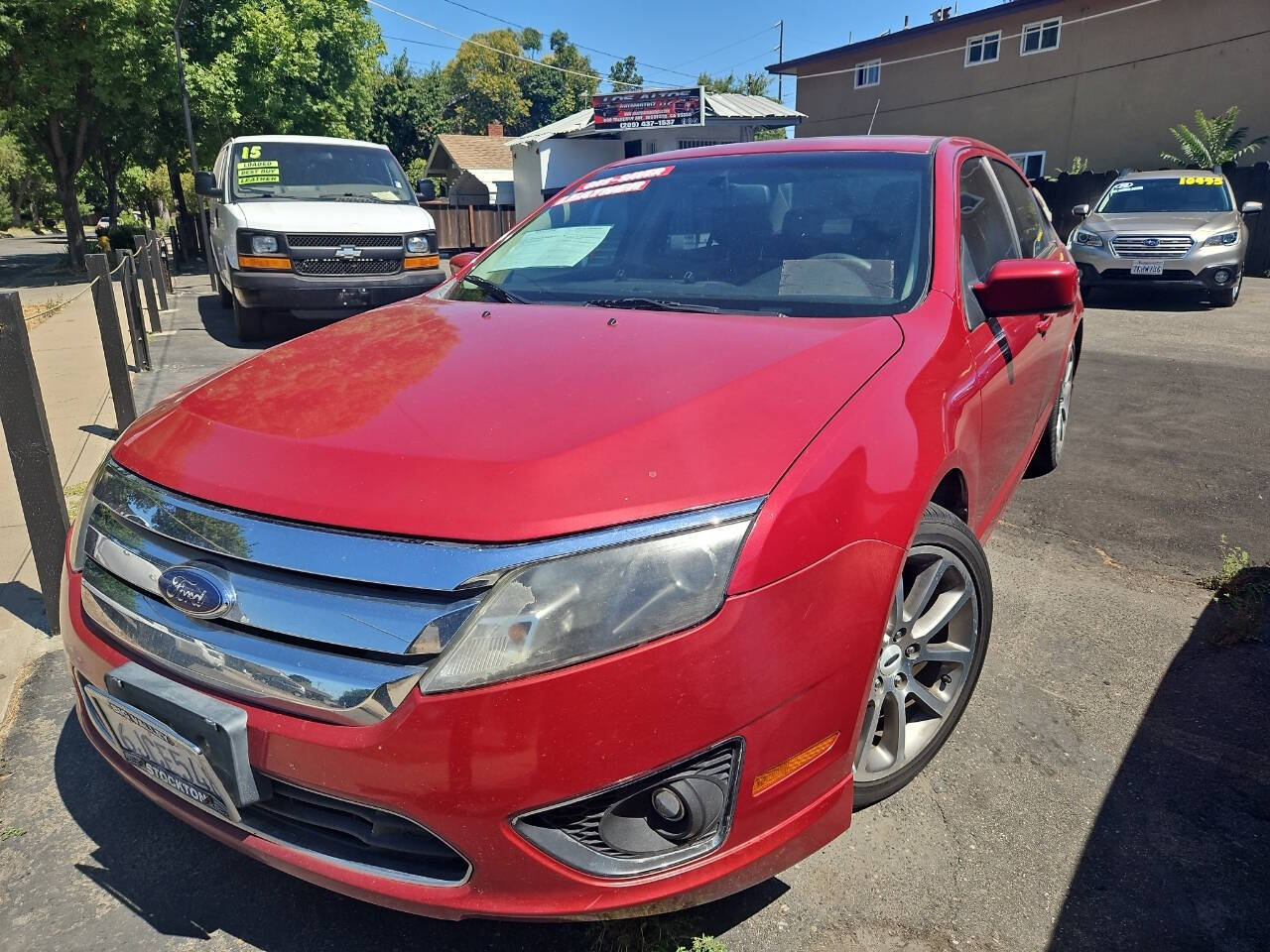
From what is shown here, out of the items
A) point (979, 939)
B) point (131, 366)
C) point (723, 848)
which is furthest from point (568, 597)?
point (131, 366)

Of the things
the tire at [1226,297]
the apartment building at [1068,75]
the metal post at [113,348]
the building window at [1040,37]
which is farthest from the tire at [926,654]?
the building window at [1040,37]

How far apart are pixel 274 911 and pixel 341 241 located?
7482 mm

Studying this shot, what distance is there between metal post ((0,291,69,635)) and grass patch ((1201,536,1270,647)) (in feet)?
13.5

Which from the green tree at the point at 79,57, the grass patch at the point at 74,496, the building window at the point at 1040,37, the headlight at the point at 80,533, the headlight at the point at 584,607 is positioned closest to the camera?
the headlight at the point at 584,607

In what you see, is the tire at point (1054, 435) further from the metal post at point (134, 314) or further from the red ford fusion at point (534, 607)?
the metal post at point (134, 314)

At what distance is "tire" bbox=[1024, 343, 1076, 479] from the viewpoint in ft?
14.8

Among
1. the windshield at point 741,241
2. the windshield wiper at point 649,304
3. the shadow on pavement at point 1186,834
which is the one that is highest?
the windshield at point 741,241

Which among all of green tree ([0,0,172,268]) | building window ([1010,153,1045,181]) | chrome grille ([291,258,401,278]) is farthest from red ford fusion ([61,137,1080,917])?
building window ([1010,153,1045,181])

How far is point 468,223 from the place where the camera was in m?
29.2

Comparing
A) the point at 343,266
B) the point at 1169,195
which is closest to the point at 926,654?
the point at 343,266

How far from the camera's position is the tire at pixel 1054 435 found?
4.52m

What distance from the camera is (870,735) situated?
80.9 inches

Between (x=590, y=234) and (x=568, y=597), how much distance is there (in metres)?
2.00

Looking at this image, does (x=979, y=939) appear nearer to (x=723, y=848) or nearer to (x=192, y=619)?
(x=723, y=848)
